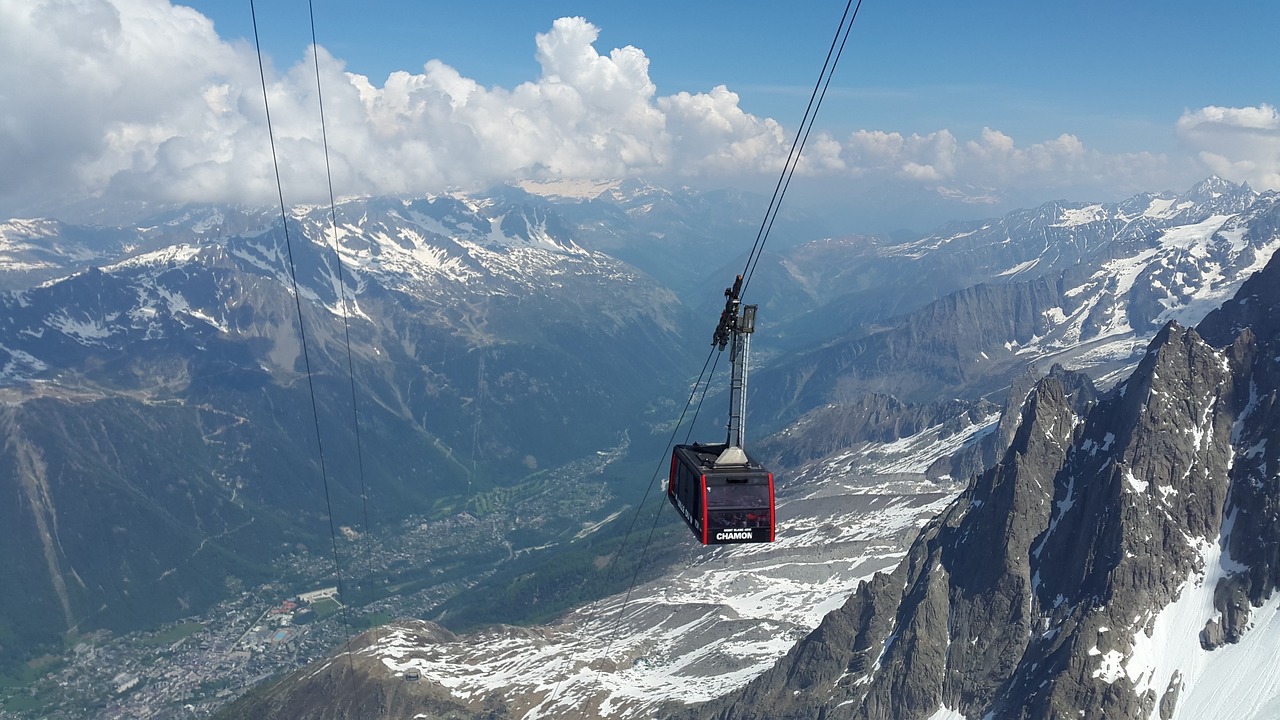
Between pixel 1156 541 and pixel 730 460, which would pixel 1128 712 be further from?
pixel 730 460

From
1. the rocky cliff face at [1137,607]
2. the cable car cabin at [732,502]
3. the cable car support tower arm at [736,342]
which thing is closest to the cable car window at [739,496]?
the cable car cabin at [732,502]

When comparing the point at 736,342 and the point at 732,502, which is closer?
the point at 736,342

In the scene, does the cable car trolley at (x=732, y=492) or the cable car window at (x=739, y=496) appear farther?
the cable car window at (x=739, y=496)

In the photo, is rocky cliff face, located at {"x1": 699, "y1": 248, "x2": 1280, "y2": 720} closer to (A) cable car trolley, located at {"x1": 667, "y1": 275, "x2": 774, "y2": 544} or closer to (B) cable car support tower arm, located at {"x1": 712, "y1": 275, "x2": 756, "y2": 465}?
(A) cable car trolley, located at {"x1": 667, "y1": 275, "x2": 774, "y2": 544}

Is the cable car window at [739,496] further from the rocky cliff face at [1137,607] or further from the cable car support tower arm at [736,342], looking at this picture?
the rocky cliff face at [1137,607]

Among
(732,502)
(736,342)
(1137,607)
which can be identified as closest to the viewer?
(736,342)

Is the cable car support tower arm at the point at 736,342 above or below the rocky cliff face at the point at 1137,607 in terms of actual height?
above

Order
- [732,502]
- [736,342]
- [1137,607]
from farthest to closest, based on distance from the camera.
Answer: [1137,607], [732,502], [736,342]

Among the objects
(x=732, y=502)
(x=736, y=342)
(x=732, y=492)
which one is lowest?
(x=732, y=502)

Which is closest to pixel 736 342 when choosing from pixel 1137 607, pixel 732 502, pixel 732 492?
pixel 732 492

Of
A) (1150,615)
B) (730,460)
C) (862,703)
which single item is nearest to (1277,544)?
(1150,615)

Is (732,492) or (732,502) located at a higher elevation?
(732,492)

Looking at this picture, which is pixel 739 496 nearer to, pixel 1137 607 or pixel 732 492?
pixel 732 492
